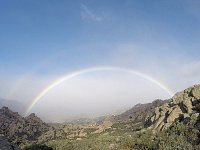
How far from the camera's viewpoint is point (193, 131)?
81.7m

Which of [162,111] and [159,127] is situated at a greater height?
[162,111]

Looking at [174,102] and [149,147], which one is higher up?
[174,102]

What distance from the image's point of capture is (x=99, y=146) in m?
107

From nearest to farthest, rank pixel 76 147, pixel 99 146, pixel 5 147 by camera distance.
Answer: pixel 5 147 < pixel 99 146 < pixel 76 147

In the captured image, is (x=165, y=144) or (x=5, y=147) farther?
(x=165, y=144)

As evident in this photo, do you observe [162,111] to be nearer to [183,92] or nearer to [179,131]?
[183,92]

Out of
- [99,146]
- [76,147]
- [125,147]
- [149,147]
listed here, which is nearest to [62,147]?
[76,147]

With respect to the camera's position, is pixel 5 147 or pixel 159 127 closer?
pixel 5 147

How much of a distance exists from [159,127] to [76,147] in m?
33.0

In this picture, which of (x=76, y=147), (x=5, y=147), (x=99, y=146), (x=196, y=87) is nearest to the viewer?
(x=5, y=147)

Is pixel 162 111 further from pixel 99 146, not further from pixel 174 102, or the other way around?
pixel 99 146

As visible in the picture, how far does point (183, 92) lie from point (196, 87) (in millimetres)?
10682

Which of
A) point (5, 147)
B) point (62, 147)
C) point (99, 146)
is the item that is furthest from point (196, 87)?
point (5, 147)

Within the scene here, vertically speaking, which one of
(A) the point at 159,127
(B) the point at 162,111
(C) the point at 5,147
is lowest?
(C) the point at 5,147
